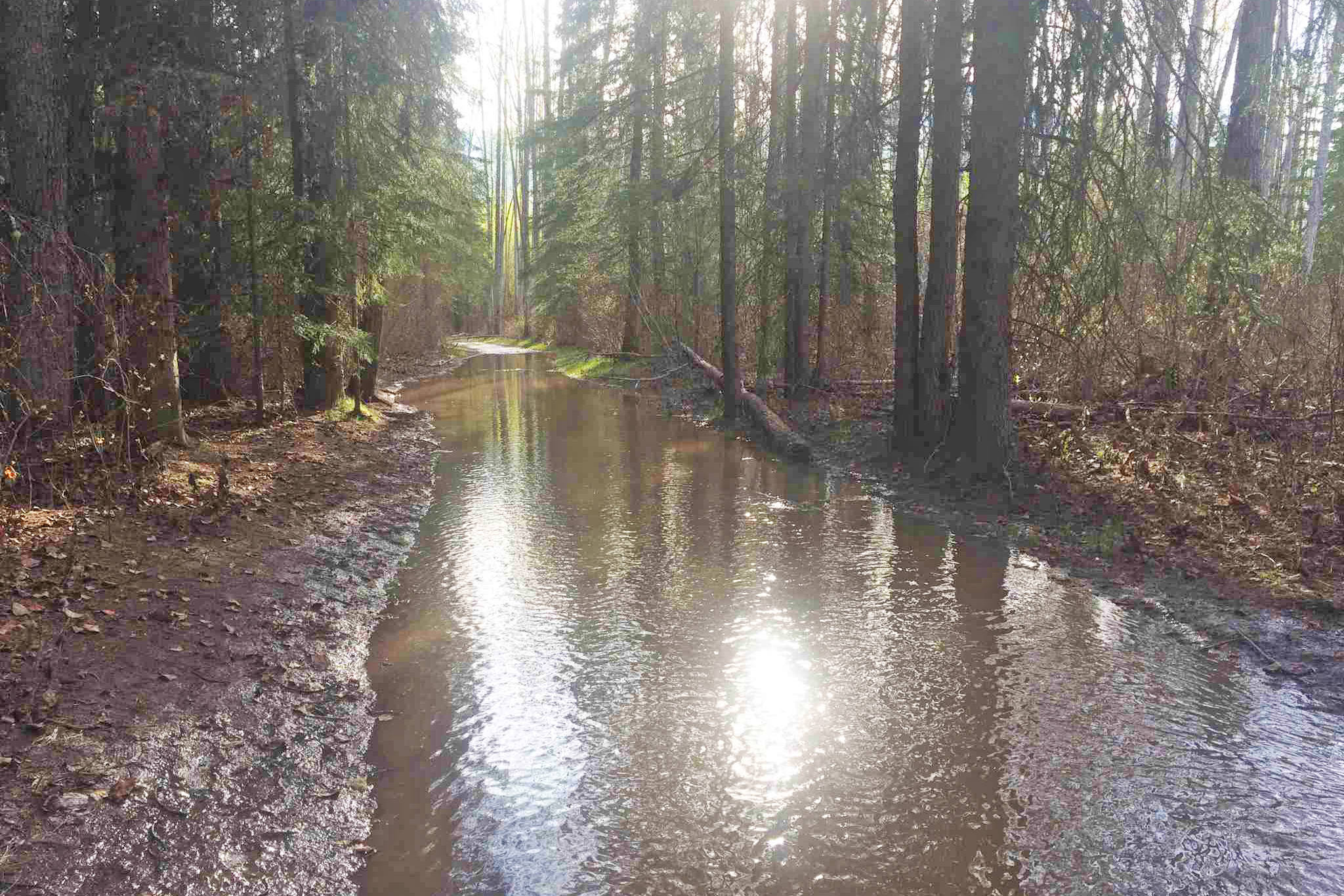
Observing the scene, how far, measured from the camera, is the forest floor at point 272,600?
11.9 ft

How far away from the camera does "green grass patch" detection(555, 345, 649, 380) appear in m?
26.8

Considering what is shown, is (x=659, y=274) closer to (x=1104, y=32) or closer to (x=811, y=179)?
(x=811, y=179)

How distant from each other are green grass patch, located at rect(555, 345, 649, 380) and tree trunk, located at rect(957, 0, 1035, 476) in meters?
15.7

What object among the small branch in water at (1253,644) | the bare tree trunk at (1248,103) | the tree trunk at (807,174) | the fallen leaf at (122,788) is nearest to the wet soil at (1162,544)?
the small branch in water at (1253,644)

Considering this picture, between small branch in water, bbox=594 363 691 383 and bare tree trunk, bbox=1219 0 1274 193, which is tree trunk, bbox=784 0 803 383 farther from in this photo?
bare tree trunk, bbox=1219 0 1274 193

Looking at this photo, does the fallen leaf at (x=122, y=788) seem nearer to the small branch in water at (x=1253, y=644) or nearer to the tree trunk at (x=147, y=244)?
the tree trunk at (x=147, y=244)

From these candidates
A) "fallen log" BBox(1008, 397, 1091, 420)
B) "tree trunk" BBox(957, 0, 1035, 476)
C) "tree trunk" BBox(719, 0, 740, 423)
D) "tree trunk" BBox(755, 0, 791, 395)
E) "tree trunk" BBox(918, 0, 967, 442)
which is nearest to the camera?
"tree trunk" BBox(957, 0, 1035, 476)

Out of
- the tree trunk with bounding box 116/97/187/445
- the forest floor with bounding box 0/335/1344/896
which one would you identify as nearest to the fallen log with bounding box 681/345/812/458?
the forest floor with bounding box 0/335/1344/896

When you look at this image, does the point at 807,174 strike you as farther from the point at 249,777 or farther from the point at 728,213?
the point at 249,777

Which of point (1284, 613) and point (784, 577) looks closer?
point (1284, 613)

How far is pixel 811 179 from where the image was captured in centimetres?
1332

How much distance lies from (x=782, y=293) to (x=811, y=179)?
437 cm

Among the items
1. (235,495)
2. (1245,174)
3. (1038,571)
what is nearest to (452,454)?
(235,495)

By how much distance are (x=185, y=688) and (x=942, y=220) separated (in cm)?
987
